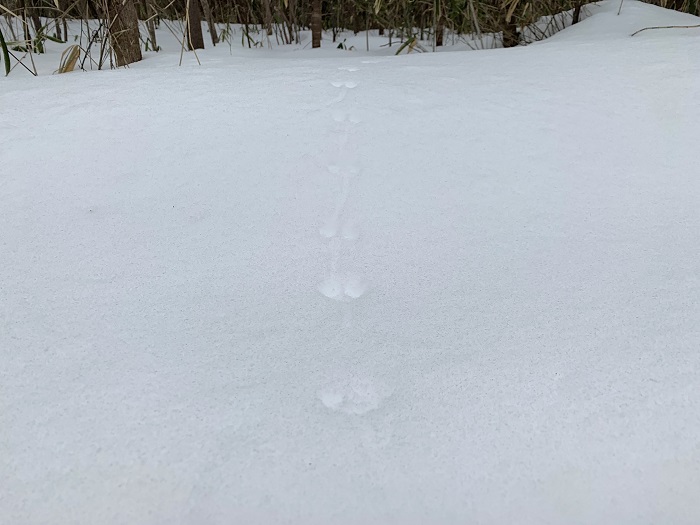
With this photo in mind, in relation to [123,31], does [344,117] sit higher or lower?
lower

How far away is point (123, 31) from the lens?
1592mm

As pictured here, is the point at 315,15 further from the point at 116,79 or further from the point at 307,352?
the point at 307,352

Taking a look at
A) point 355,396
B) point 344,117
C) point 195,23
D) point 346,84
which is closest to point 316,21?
point 195,23

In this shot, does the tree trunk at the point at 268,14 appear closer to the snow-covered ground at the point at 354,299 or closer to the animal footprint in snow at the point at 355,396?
the snow-covered ground at the point at 354,299

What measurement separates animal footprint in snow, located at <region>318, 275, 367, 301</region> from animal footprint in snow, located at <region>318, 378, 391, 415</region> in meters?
0.15

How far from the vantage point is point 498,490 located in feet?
1.53

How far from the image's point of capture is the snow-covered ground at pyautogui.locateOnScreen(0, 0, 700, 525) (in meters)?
0.47

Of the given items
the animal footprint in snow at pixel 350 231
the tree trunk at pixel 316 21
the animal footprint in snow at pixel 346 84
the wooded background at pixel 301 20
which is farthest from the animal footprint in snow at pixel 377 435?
the tree trunk at pixel 316 21

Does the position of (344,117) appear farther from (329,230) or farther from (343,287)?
(343,287)

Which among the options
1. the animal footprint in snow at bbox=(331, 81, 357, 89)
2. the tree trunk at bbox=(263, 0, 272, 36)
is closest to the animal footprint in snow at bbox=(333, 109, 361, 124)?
the animal footprint in snow at bbox=(331, 81, 357, 89)

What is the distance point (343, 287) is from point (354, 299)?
0.10 feet

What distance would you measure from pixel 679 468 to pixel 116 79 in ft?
4.46

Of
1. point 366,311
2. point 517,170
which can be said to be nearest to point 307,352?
point 366,311

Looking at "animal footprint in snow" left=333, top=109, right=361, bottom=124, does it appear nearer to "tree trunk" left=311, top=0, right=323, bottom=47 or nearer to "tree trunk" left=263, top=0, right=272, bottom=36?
"tree trunk" left=311, top=0, right=323, bottom=47
